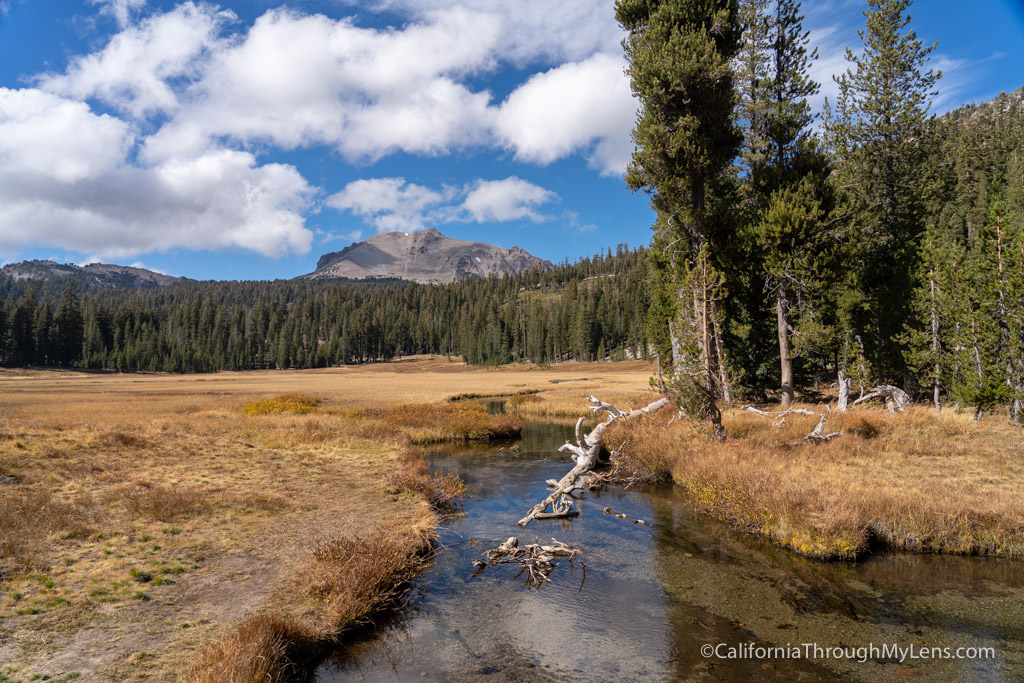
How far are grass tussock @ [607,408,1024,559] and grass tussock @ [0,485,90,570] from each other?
16752 millimetres

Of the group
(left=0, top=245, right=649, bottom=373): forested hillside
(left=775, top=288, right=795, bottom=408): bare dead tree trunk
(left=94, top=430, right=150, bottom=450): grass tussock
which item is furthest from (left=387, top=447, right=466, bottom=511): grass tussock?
(left=0, top=245, right=649, bottom=373): forested hillside

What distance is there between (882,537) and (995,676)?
5019mm

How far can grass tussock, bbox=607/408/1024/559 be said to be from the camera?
1139cm

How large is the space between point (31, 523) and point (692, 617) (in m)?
15.0

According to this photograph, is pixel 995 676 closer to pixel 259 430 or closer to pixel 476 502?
pixel 476 502

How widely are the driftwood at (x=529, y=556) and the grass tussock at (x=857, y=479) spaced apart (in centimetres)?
538

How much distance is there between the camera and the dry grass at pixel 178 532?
738 centimetres

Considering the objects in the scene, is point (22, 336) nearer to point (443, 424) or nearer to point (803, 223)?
point (443, 424)

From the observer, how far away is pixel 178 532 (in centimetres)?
1220

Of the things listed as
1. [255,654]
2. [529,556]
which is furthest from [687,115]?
[255,654]

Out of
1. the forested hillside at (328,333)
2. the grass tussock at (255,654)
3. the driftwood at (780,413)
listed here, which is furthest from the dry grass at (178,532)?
the forested hillside at (328,333)

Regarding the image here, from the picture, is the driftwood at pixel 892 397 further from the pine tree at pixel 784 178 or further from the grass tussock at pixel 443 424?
the grass tussock at pixel 443 424

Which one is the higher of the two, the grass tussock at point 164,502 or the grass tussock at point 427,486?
the grass tussock at point 164,502

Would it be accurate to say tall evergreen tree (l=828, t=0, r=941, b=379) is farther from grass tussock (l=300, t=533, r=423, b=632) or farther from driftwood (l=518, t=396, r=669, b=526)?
grass tussock (l=300, t=533, r=423, b=632)
